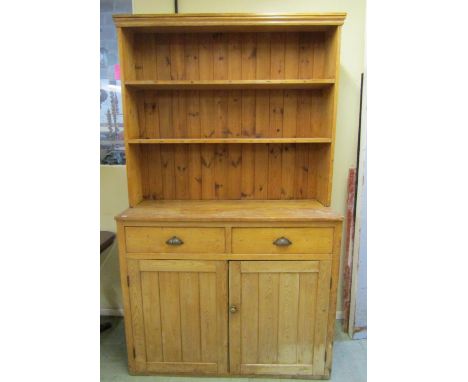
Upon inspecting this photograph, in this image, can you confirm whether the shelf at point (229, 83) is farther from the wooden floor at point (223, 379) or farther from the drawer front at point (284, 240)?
the wooden floor at point (223, 379)

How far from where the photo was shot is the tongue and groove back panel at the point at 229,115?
1.70m

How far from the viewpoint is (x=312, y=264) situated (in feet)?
4.88

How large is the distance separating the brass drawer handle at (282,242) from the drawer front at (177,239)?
11.6 inches

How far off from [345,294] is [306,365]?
64cm

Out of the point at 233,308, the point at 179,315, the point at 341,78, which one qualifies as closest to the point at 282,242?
the point at 233,308

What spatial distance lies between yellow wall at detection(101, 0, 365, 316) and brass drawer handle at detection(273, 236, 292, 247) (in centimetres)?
66

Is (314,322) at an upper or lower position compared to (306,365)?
upper

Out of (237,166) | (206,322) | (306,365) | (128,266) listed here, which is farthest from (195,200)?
(306,365)

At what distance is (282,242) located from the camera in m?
1.47

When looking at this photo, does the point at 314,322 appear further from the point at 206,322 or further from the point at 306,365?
the point at 206,322

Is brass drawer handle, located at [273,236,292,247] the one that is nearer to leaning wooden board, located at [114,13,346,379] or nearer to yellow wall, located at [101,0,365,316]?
leaning wooden board, located at [114,13,346,379]

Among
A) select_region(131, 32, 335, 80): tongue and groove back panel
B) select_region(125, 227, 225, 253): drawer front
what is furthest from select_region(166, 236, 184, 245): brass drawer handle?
select_region(131, 32, 335, 80): tongue and groove back panel

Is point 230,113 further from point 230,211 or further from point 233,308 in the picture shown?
point 233,308

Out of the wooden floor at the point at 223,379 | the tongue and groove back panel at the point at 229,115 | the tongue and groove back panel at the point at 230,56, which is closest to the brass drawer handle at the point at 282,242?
the tongue and groove back panel at the point at 229,115
